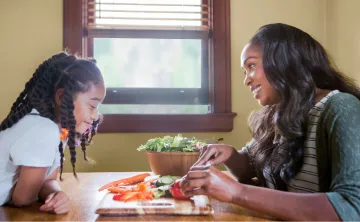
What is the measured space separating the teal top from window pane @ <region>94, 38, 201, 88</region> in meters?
1.46

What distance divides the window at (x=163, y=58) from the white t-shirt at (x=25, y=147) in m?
1.11

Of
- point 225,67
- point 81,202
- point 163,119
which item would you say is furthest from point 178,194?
point 225,67

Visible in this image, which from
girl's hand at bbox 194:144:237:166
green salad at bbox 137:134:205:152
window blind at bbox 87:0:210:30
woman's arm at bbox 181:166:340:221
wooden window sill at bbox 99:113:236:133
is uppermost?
window blind at bbox 87:0:210:30

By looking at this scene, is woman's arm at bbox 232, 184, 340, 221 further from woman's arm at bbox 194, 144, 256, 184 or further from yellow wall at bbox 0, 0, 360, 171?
yellow wall at bbox 0, 0, 360, 171

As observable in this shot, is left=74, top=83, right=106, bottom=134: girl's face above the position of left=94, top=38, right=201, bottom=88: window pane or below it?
below

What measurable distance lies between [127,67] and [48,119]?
48.2 inches

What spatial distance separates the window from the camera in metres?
2.30

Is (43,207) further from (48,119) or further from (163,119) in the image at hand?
(163,119)

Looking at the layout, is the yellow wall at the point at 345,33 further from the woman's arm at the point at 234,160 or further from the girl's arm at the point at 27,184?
the girl's arm at the point at 27,184

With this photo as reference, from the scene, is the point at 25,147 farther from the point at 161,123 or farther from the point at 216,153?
the point at 161,123

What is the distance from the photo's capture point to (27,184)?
3.58 ft

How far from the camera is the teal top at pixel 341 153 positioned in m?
0.87

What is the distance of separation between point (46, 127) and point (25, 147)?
0.09 meters

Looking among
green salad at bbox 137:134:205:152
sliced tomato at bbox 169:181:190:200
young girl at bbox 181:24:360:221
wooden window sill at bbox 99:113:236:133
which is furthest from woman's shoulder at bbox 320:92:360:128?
wooden window sill at bbox 99:113:236:133
